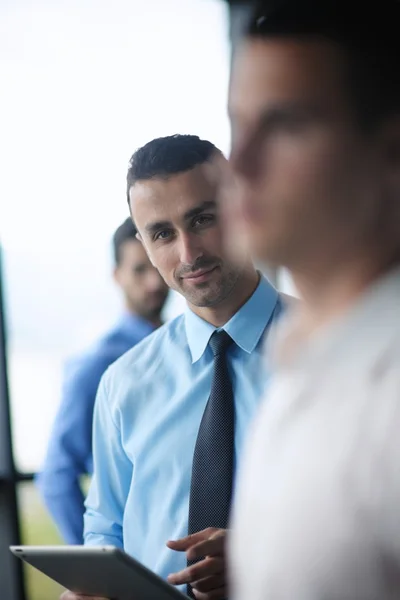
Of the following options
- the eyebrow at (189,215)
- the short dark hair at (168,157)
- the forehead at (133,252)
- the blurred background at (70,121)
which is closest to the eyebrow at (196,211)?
the eyebrow at (189,215)

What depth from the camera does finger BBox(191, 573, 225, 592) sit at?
5.04ft

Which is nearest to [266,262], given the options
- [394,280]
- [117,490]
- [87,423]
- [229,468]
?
[394,280]

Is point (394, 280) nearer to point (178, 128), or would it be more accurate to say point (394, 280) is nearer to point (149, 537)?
point (149, 537)

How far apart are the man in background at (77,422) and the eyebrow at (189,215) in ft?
3.12

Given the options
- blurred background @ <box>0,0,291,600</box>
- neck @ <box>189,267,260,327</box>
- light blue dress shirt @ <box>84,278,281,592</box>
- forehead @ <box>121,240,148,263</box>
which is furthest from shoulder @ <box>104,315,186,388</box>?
blurred background @ <box>0,0,291,600</box>

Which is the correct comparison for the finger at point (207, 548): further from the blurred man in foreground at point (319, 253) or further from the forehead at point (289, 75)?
the forehead at point (289, 75)

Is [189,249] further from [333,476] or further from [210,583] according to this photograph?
[333,476]

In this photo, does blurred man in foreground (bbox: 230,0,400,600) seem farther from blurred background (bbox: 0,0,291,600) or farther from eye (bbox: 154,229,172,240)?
blurred background (bbox: 0,0,291,600)

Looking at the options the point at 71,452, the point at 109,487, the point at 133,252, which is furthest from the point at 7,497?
the point at 109,487

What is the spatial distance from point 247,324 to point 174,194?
0.35 m

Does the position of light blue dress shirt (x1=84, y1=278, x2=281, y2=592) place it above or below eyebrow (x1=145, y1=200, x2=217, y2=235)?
below

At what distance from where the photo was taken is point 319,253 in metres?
0.58

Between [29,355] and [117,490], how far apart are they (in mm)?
1881

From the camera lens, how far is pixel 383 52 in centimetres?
61
